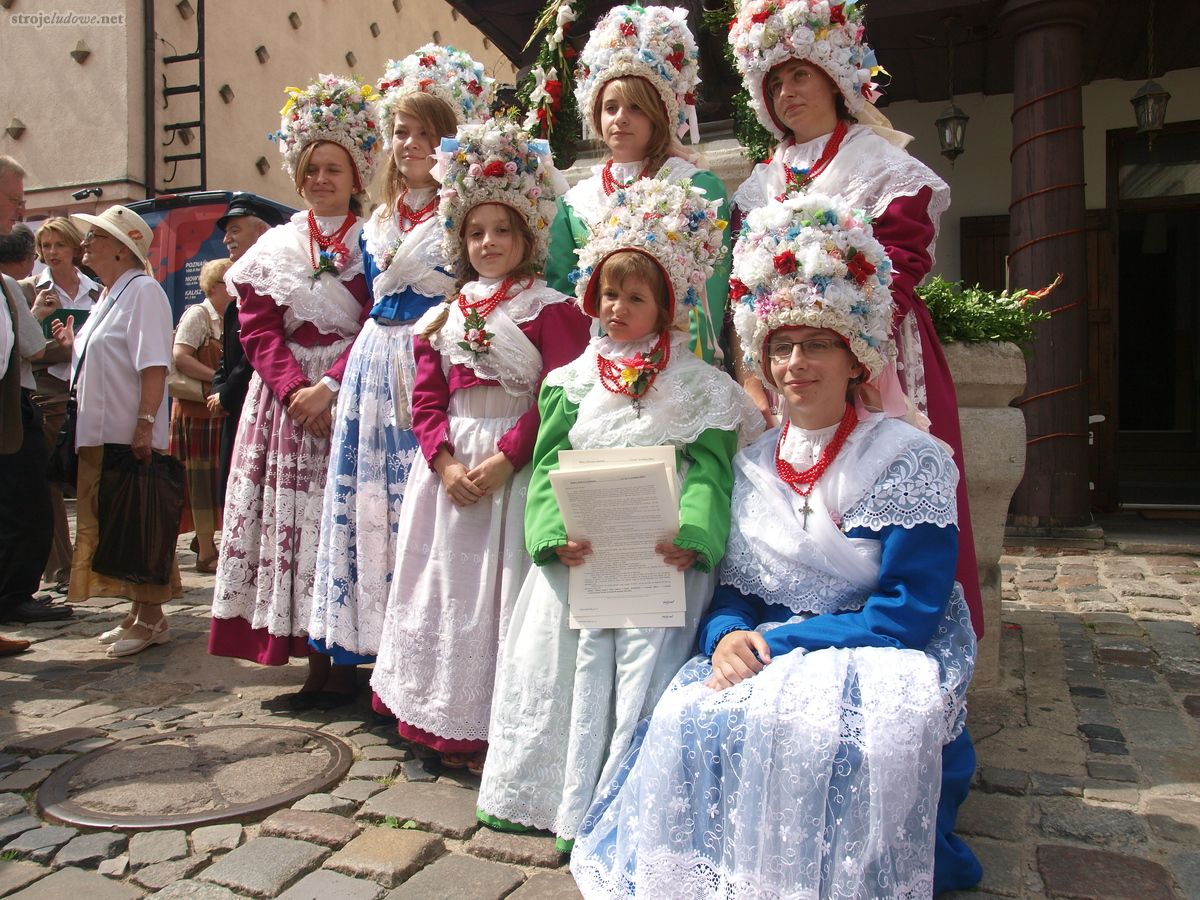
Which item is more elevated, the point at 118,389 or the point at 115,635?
the point at 118,389

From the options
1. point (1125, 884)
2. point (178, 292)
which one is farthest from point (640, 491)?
point (178, 292)

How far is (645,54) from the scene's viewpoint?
351cm

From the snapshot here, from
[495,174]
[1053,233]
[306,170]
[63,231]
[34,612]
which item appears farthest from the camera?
[1053,233]

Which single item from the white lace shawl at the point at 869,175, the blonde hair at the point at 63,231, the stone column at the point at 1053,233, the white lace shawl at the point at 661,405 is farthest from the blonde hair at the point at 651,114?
the stone column at the point at 1053,233

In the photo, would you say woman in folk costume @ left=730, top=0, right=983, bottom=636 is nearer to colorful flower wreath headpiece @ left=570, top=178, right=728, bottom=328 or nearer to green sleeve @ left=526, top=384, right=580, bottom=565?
colorful flower wreath headpiece @ left=570, top=178, right=728, bottom=328

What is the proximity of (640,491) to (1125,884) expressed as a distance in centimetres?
152

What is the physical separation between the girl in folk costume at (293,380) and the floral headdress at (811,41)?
62.4 inches

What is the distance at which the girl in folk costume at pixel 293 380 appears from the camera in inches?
156

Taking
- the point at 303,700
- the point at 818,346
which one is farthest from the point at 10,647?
the point at 818,346

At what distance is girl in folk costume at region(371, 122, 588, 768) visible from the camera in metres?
3.27

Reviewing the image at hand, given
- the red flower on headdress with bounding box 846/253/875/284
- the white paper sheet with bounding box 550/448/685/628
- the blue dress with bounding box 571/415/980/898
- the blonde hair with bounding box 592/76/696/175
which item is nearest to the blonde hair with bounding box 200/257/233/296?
the blonde hair with bounding box 592/76/696/175

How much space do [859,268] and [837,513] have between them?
24.6 inches

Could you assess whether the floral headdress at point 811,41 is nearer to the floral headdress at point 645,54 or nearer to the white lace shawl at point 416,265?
the floral headdress at point 645,54

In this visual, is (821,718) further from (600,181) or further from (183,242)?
(183,242)
